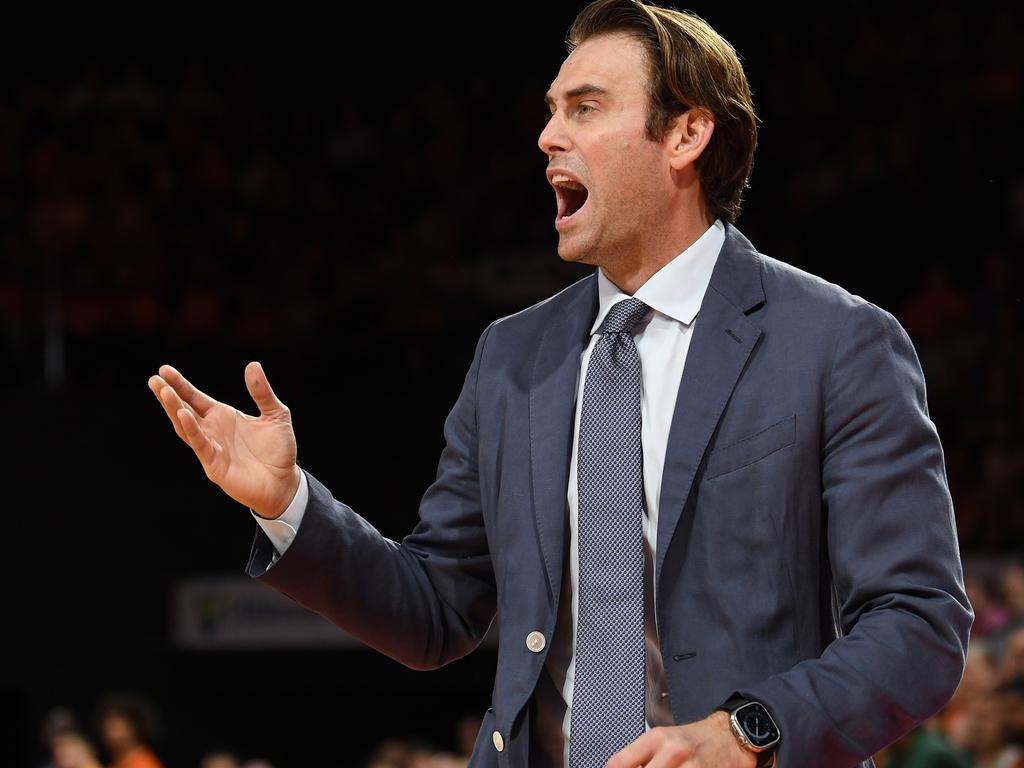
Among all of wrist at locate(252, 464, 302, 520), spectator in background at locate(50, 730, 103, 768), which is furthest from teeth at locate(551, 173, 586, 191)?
spectator in background at locate(50, 730, 103, 768)

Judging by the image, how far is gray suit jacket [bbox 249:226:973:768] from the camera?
2.09 meters

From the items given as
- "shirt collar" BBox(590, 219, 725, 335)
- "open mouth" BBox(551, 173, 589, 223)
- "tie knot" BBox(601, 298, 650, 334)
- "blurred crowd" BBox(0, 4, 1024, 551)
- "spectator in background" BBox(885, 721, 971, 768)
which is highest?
"open mouth" BBox(551, 173, 589, 223)

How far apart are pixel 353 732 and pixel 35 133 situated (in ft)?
15.9

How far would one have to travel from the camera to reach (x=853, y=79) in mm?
11680

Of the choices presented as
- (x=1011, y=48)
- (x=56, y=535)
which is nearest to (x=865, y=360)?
(x=56, y=535)

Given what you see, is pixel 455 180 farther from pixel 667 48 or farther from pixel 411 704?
pixel 667 48

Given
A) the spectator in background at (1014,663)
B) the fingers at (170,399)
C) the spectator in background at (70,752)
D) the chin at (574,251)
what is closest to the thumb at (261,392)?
the fingers at (170,399)

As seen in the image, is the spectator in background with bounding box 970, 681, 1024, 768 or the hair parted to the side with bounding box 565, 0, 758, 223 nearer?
the hair parted to the side with bounding box 565, 0, 758, 223

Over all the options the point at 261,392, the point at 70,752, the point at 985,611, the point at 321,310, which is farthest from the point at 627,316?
the point at 321,310

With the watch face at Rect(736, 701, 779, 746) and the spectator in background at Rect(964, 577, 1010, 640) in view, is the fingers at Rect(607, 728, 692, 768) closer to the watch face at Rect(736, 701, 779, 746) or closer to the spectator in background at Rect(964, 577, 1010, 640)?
the watch face at Rect(736, 701, 779, 746)

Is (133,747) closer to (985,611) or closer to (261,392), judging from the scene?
(985,611)

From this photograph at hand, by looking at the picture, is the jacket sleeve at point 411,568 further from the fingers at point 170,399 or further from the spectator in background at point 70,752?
the spectator in background at point 70,752

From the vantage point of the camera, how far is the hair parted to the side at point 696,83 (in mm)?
2469

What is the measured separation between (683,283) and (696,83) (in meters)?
0.31
